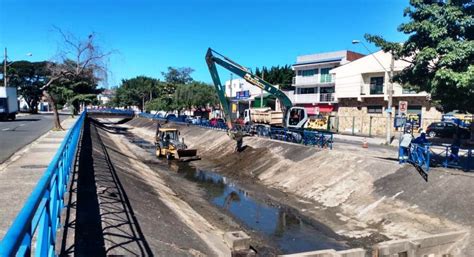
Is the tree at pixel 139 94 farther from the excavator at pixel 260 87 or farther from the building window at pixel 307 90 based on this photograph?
the excavator at pixel 260 87

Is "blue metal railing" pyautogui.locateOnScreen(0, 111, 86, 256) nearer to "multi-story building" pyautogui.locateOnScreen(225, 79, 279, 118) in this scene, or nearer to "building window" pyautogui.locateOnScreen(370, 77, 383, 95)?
"building window" pyautogui.locateOnScreen(370, 77, 383, 95)

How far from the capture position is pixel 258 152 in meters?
28.6

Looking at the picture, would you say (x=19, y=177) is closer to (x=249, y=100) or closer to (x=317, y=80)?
(x=317, y=80)

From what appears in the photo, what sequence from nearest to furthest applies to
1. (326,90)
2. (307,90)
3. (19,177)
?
(19,177) → (326,90) → (307,90)

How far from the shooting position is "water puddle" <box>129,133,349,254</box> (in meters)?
12.8

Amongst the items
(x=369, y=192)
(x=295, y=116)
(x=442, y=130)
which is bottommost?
(x=369, y=192)

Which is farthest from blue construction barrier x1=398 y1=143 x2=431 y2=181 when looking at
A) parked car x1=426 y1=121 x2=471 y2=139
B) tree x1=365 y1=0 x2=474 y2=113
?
parked car x1=426 y1=121 x2=471 y2=139

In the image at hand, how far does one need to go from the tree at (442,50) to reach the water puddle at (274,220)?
6.86m

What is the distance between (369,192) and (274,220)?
4320 mm

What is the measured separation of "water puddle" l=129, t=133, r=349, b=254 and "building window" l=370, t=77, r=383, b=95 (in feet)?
109

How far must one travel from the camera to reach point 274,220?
616 inches

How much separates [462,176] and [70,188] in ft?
43.6

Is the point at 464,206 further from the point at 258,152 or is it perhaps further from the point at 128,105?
the point at 128,105

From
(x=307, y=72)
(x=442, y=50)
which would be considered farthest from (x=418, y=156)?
(x=307, y=72)
